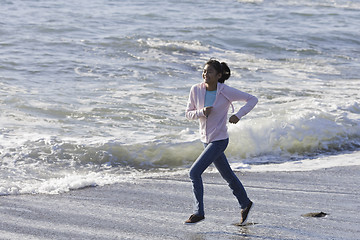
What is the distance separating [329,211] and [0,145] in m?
4.61

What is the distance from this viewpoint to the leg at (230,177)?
16.5 feet

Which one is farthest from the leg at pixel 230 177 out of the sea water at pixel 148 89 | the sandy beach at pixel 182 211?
the sea water at pixel 148 89

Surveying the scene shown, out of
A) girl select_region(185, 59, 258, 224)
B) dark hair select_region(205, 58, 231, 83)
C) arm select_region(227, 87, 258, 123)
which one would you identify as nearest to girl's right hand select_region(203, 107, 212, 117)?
girl select_region(185, 59, 258, 224)

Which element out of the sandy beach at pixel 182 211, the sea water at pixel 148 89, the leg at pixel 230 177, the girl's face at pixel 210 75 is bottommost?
the sea water at pixel 148 89

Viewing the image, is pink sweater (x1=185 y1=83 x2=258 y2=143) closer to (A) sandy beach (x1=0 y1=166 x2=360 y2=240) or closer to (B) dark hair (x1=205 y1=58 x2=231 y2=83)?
(B) dark hair (x1=205 y1=58 x2=231 y2=83)

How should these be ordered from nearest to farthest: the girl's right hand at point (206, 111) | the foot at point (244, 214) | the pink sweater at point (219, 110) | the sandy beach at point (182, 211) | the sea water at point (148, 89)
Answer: the girl's right hand at point (206, 111) < the pink sweater at point (219, 110) < the sandy beach at point (182, 211) < the foot at point (244, 214) < the sea water at point (148, 89)

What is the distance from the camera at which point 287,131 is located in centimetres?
918

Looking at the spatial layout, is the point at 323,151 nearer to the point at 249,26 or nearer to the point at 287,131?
the point at 287,131

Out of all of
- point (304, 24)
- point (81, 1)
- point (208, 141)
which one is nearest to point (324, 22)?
point (304, 24)

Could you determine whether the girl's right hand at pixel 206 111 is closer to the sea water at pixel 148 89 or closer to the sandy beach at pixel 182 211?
the sandy beach at pixel 182 211

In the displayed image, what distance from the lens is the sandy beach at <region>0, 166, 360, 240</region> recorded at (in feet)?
16.2

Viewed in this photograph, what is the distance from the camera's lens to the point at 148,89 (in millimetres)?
12078

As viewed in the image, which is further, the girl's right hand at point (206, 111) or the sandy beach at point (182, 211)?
the sandy beach at point (182, 211)

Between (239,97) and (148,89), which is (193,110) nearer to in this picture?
(239,97)
